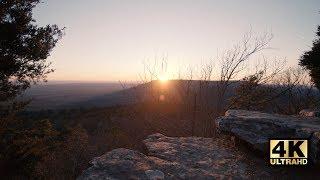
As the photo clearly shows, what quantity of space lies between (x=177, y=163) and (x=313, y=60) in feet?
20.2

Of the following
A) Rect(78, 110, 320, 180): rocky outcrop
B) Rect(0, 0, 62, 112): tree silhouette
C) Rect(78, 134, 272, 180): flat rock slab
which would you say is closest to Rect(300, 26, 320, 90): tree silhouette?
Rect(78, 110, 320, 180): rocky outcrop

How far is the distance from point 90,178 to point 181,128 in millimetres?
11570

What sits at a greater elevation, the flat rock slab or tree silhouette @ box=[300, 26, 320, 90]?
tree silhouette @ box=[300, 26, 320, 90]

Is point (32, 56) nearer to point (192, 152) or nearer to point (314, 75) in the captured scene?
point (192, 152)

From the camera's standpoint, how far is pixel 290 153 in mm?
6391

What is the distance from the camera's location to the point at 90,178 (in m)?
5.54

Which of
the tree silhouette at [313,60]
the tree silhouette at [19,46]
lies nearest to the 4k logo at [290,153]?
the tree silhouette at [313,60]

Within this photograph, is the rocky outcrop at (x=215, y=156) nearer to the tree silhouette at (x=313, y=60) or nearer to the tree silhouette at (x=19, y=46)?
the tree silhouette at (x=313, y=60)

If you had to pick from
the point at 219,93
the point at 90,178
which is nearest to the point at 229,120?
the point at 90,178

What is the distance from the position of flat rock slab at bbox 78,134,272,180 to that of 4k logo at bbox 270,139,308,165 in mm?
337

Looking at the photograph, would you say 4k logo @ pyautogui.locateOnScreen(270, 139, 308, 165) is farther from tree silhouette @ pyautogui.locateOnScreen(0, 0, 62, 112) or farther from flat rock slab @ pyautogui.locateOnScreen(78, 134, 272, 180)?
tree silhouette @ pyautogui.locateOnScreen(0, 0, 62, 112)

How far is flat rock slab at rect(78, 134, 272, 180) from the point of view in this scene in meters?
5.85

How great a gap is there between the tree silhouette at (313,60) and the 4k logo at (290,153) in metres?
4.74

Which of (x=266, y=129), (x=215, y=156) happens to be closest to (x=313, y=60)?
(x=266, y=129)
